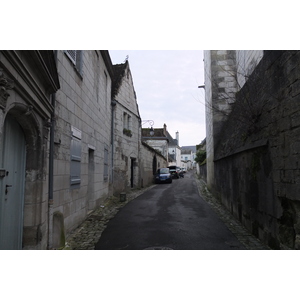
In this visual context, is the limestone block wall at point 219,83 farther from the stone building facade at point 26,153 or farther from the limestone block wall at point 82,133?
the stone building facade at point 26,153

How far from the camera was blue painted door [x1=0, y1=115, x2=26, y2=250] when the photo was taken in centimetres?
325

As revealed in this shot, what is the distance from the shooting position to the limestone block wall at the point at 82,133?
504 cm

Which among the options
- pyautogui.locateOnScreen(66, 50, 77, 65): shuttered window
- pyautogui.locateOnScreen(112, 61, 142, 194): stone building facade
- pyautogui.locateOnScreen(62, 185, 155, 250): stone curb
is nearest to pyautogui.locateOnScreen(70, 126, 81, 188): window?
pyautogui.locateOnScreen(62, 185, 155, 250): stone curb

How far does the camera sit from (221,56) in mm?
11867

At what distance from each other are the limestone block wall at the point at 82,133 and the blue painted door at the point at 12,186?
3.01 ft

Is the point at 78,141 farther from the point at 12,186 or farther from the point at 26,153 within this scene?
the point at 12,186

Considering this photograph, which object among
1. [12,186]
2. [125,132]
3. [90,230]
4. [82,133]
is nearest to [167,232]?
[90,230]

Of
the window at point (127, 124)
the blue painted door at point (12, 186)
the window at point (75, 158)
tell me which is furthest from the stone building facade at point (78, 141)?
the window at point (127, 124)

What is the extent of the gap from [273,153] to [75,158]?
4258mm

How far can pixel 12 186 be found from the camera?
350 cm

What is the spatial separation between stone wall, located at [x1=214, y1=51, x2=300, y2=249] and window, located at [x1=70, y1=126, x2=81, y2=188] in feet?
13.0

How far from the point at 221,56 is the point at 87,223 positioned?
9815 mm

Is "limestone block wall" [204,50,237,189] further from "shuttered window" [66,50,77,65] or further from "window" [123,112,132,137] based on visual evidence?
"shuttered window" [66,50,77,65]

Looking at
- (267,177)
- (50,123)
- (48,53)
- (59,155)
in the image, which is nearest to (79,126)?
(59,155)
